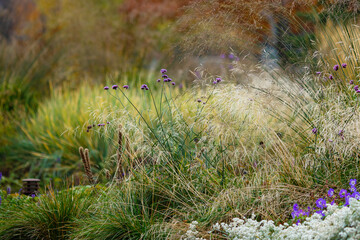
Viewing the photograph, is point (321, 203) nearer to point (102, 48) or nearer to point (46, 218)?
point (46, 218)

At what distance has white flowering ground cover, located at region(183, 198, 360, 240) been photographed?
2270mm

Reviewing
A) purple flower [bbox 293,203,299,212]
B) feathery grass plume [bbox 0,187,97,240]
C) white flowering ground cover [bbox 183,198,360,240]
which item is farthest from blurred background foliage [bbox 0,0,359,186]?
white flowering ground cover [bbox 183,198,360,240]

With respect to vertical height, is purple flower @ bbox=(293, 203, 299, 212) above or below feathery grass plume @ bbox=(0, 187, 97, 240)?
above

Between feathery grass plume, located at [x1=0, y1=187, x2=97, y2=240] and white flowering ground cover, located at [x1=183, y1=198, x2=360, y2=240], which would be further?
feathery grass plume, located at [x1=0, y1=187, x2=97, y2=240]

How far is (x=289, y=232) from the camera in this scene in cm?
246

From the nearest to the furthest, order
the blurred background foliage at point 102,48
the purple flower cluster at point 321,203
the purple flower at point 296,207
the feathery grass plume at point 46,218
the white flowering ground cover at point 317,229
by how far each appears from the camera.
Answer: the white flowering ground cover at point 317,229, the purple flower cluster at point 321,203, the purple flower at point 296,207, the feathery grass plume at point 46,218, the blurred background foliage at point 102,48

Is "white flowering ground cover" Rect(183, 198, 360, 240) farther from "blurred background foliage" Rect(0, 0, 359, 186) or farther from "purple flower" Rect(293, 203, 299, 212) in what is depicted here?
"blurred background foliage" Rect(0, 0, 359, 186)

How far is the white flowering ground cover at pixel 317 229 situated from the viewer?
2.27 meters

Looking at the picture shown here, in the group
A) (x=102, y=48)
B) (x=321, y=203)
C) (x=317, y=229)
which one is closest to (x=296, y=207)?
(x=321, y=203)

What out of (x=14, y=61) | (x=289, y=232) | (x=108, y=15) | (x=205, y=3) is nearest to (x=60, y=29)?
(x=108, y=15)

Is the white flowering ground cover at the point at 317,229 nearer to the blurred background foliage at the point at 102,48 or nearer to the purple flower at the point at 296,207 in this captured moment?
the purple flower at the point at 296,207

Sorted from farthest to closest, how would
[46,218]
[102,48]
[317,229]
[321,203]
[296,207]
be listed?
[102,48] → [46,218] → [296,207] → [321,203] → [317,229]

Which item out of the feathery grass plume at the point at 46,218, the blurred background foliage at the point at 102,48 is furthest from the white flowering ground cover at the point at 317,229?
the blurred background foliage at the point at 102,48

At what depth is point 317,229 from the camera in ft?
8.00
